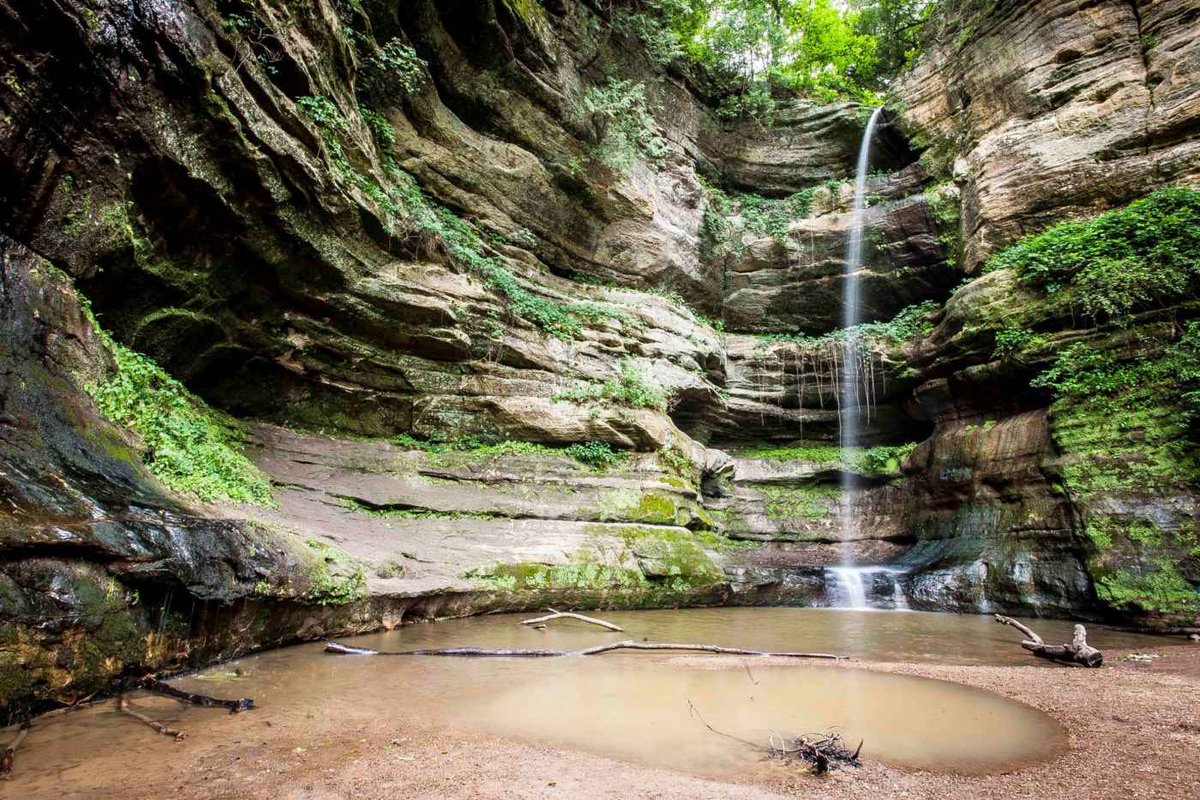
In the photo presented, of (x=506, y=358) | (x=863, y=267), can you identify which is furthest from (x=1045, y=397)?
(x=506, y=358)

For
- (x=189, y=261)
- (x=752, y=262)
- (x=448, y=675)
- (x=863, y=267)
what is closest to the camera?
(x=448, y=675)

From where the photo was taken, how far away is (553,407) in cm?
1295

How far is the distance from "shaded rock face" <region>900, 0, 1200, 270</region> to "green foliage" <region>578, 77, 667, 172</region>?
899 cm

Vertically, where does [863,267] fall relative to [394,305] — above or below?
above

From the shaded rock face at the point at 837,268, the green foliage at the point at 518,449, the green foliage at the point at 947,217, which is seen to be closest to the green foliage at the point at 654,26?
the shaded rock face at the point at 837,268

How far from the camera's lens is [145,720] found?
3.45m

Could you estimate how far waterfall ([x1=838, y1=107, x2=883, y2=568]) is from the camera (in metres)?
17.5

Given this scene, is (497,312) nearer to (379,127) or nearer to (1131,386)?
(379,127)

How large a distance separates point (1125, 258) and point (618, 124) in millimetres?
12170

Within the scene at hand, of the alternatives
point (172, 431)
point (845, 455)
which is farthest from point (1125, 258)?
point (172, 431)

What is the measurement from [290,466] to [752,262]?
15.7 meters

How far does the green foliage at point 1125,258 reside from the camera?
35.8 feet

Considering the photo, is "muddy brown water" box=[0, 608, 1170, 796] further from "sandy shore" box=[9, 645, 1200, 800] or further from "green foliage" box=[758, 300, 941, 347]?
"green foliage" box=[758, 300, 941, 347]

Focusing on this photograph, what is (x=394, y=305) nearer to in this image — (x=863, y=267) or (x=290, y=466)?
(x=290, y=466)
